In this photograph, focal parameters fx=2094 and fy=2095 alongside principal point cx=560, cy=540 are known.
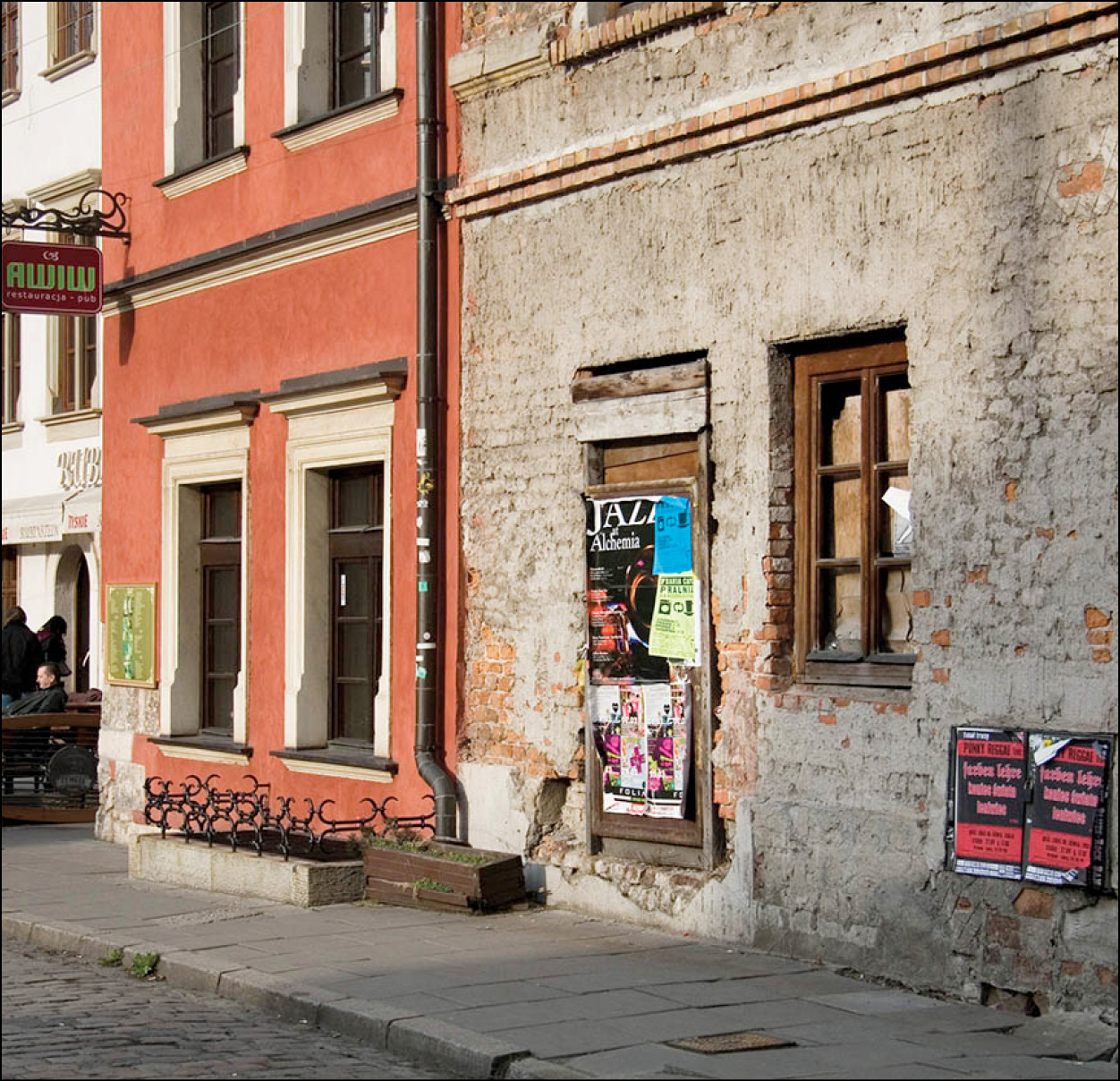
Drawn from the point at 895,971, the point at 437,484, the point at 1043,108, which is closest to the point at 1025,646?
the point at 895,971

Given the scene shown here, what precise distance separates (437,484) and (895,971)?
4863 mm

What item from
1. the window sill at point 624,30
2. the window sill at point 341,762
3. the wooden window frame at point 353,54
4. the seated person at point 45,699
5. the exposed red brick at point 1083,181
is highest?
the wooden window frame at point 353,54

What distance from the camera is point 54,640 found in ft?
77.5

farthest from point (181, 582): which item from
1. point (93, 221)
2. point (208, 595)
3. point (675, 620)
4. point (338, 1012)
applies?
point (338, 1012)

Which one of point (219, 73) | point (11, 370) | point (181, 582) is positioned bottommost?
point (181, 582)

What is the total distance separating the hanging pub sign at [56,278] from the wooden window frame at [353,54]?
326 cm

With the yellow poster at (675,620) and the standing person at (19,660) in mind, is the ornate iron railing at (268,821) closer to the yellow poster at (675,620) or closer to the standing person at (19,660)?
the yellow poster at (675,620)

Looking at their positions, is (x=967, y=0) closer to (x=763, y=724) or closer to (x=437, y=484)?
(x=763, y=724)

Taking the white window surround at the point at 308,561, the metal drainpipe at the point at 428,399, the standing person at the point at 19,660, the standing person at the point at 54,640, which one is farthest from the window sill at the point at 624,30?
the standing person at the point at 54,640

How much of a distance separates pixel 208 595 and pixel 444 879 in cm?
546

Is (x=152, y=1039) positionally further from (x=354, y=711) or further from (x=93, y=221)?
(x=93, y=221)

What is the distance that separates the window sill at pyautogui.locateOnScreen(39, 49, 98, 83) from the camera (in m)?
20.3

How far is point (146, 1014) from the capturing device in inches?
372

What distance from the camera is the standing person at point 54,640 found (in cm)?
2338
